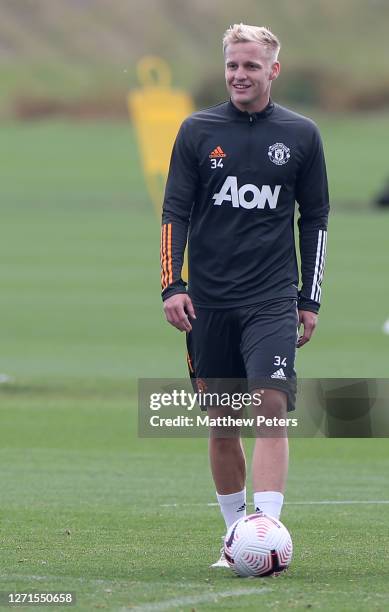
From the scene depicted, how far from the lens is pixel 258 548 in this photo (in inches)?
303

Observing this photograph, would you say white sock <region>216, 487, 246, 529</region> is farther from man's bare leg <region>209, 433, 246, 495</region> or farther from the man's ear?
the man's ear

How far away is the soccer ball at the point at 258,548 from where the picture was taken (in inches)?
303

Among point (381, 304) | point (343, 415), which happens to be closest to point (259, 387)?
point (343, 415)

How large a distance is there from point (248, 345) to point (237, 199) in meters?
0.73

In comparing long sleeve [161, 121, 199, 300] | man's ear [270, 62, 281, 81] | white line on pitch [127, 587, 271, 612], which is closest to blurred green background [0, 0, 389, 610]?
white line on pitch [127, 587, 271, 612]

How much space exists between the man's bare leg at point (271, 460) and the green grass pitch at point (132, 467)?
37cm

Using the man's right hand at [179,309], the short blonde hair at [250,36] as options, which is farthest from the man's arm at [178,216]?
the short blonde hair at [250,36]

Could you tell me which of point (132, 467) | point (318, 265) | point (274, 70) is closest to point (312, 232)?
point (318, 265)

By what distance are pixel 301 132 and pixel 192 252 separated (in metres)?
0.82

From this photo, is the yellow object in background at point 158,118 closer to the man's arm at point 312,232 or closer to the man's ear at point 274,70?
the man's ear at point 274,70

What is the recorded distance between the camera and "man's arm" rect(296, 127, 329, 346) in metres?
8.37

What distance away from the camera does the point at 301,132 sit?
8281 millimetres

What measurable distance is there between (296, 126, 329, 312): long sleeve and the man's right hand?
0.65 metres

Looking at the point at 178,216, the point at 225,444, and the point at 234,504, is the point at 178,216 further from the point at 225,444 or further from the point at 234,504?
the point at 234,504
